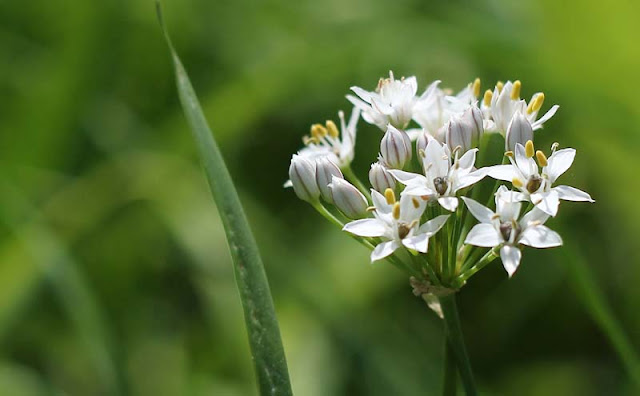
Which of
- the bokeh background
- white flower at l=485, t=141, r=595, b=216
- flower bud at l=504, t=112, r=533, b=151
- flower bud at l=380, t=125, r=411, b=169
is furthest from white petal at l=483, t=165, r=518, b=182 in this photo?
the bokeh background

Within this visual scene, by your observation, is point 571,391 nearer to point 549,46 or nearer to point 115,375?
point 549,46

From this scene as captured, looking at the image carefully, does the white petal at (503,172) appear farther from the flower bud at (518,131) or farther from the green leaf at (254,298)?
the green leaf at (254,298)

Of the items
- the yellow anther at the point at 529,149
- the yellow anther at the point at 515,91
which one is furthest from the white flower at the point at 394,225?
the yellow anther at the point at 515,91

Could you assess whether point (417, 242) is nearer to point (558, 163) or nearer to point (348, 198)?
point (348, 198)

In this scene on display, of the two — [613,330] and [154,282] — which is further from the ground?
[154,282]

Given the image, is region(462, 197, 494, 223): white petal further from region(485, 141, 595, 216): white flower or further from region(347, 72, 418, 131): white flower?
region(347, 72, 418, 131): white flower

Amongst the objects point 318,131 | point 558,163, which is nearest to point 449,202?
point 558,163

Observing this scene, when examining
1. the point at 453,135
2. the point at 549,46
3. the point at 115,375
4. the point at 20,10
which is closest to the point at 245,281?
the point at 453,135
